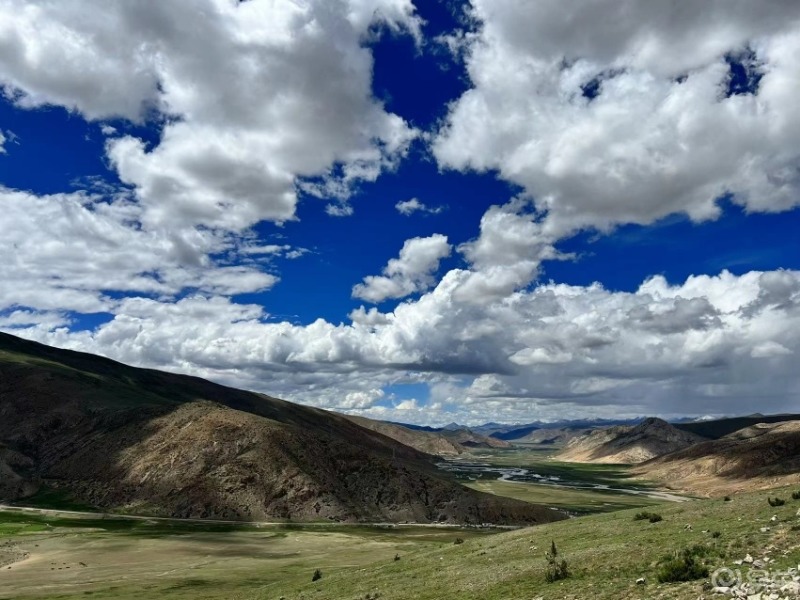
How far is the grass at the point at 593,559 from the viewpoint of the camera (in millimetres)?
20547

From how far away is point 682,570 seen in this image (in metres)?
19.4

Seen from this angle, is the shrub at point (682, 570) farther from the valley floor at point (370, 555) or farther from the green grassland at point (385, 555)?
the valley floor at point (370, 555)

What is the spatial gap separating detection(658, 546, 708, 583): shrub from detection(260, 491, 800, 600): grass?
0.81 ft

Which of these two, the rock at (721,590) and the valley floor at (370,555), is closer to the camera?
the rock at (721,590)

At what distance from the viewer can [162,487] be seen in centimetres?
12950

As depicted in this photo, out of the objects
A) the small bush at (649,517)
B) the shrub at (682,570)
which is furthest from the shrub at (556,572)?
the small bush at (649,517)

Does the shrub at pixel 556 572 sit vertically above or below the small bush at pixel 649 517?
below

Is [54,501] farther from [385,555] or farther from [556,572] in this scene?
[556,572]

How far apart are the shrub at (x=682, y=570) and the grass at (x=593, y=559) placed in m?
0.25

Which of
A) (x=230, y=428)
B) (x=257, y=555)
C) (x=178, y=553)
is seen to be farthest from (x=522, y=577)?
(x=230, y=428)

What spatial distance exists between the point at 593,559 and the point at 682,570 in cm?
690

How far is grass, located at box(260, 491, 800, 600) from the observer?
20.5 meters

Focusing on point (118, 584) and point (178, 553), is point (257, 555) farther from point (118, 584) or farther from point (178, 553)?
point (118, 584)

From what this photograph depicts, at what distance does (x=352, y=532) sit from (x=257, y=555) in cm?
3060
